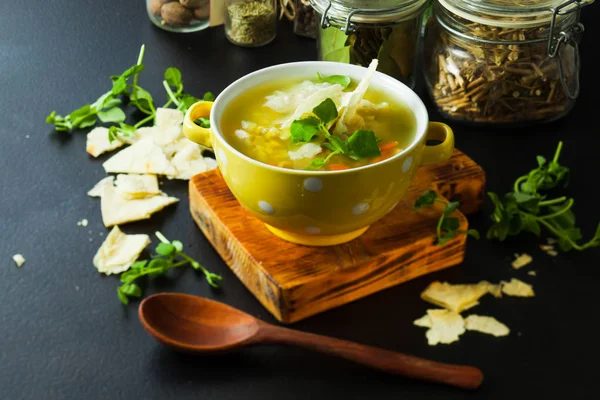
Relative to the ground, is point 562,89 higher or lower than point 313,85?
lower

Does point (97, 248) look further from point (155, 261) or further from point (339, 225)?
point (339, 225)

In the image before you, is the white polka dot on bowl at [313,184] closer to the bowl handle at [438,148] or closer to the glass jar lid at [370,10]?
the bowl handle at [438,148]

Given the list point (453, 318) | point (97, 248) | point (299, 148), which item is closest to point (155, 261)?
point (97, 248)

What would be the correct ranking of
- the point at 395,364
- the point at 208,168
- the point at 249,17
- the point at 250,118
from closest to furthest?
the point at 395,364
the point at 250,118
the point at 208,168
the point at 249,17

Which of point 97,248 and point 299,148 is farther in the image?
point 97,248

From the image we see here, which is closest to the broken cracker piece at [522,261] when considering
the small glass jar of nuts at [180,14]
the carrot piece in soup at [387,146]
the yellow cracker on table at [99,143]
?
the carrot piece in soup at [387,146]

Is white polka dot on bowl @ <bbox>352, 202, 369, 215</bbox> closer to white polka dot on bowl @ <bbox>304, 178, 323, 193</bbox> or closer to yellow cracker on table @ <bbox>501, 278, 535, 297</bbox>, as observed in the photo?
white polka dot on bowl @ <bbox>304, 178, 323, 193</bbox>
